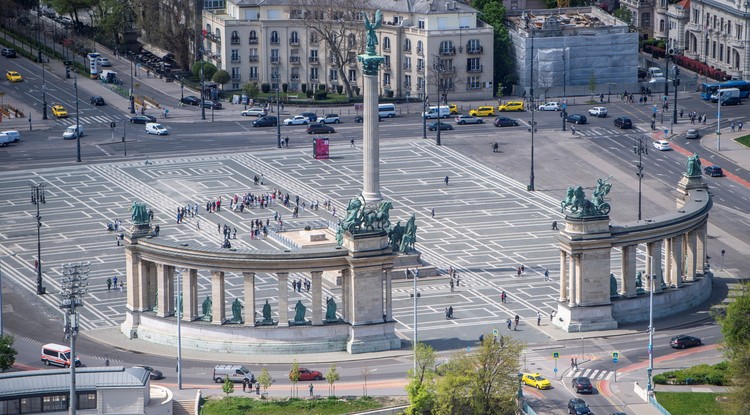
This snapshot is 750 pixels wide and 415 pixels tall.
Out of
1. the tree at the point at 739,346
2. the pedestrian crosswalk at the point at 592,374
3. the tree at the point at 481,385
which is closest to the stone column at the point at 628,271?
the tree at the point at 739,346

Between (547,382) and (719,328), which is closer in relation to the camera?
(547,382)

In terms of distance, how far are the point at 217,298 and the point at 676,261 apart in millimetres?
44134

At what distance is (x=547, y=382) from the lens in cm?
17200

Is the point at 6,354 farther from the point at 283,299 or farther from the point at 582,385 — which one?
the point at 582,385

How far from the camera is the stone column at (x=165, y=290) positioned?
184m

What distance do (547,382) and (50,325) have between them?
1940 inches

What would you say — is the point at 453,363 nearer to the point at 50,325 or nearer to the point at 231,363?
the point at 231,363

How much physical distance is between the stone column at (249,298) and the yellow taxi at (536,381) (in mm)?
25178

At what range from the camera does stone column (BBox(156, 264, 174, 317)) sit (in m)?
184

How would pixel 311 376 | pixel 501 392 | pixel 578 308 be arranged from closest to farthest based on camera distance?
pixel 501 392 < pixel 311 376 < pixel 578 308

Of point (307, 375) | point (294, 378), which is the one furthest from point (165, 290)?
point (294, 378)

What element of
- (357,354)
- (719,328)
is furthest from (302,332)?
(719,328)

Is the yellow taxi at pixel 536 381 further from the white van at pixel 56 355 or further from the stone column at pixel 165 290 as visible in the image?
the white van at pixel 56 355

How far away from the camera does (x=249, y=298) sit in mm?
181500
